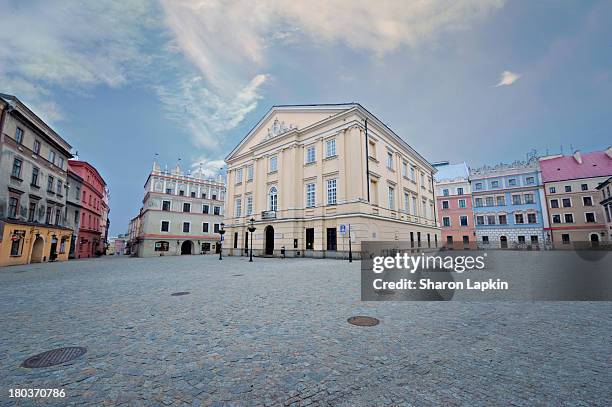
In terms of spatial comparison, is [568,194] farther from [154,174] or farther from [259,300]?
[154,174]

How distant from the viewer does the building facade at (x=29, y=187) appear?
2019 cm

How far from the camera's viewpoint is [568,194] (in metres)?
43.8

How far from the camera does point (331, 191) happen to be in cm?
2659

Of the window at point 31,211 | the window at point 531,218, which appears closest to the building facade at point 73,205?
the window at point 31,211

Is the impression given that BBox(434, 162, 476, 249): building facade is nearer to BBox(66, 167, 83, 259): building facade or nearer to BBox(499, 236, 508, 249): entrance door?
BBox(499, 236, 508, 249): entrance door

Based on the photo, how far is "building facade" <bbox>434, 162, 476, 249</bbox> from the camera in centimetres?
5059

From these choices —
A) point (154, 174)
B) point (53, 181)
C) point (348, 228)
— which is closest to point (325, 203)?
point (348, 228)

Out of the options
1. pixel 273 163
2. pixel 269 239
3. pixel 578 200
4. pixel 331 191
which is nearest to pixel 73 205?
pixel 269 239

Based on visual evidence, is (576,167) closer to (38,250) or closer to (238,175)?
(238,175)

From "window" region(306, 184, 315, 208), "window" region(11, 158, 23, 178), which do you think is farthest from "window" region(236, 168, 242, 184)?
"window" region(11, 158, 23, 178)

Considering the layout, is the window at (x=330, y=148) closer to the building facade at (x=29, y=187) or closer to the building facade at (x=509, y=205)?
the building facade at (x=29, y=187)

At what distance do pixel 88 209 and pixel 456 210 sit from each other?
203 feet

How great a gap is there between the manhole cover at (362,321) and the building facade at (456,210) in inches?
1993

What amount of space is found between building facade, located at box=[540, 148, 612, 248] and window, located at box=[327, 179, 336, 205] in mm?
41118
